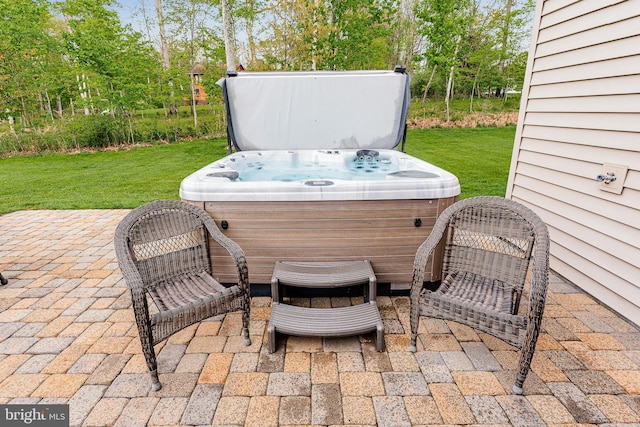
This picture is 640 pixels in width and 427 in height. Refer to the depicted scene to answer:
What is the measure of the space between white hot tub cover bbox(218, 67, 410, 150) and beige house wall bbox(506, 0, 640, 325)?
125cm

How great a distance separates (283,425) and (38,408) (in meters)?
1.05

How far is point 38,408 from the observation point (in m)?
1.37

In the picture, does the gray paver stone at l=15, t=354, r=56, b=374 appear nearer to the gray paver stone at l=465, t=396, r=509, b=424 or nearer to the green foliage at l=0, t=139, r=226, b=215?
the gray paver stone at l=465, t=396, r=509, b=424

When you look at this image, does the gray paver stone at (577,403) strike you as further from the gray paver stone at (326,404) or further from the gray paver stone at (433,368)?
the gray paver stone at (326,404)

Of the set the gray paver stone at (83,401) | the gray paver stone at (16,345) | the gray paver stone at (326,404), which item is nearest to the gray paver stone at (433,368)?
the gray paver stone at (326,404)

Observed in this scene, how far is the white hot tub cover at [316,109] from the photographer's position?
338cm

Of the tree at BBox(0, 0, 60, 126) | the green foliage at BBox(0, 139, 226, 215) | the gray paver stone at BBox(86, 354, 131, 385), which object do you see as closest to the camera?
the gray paver stone at BBox(86, 354, 131, 385)

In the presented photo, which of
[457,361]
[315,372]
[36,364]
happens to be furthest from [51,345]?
[457,361]

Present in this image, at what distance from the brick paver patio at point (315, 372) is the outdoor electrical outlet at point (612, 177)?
731mm

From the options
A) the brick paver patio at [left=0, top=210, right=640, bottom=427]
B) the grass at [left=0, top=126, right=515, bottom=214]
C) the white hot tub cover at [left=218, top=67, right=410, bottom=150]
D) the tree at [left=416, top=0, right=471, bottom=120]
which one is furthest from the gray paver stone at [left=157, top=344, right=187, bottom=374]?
the tree at [left=416, top=0, right=471, bottom=120]

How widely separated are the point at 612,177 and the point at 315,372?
207 centimetres

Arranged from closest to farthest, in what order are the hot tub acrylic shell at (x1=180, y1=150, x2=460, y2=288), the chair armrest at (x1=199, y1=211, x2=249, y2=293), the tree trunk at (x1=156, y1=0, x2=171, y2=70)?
the chair armrest at (x1=199, y1=211, x2=249, y2=293) < the hot tub acrylic shell at (x1=180, y1=150, x2=460, y2=288) < the tree trunk at (x1=156, y1=0, x2=171, y2=70)

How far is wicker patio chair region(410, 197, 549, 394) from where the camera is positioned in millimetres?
1394

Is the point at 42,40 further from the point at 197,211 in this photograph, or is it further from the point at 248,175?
the point at 197,211
